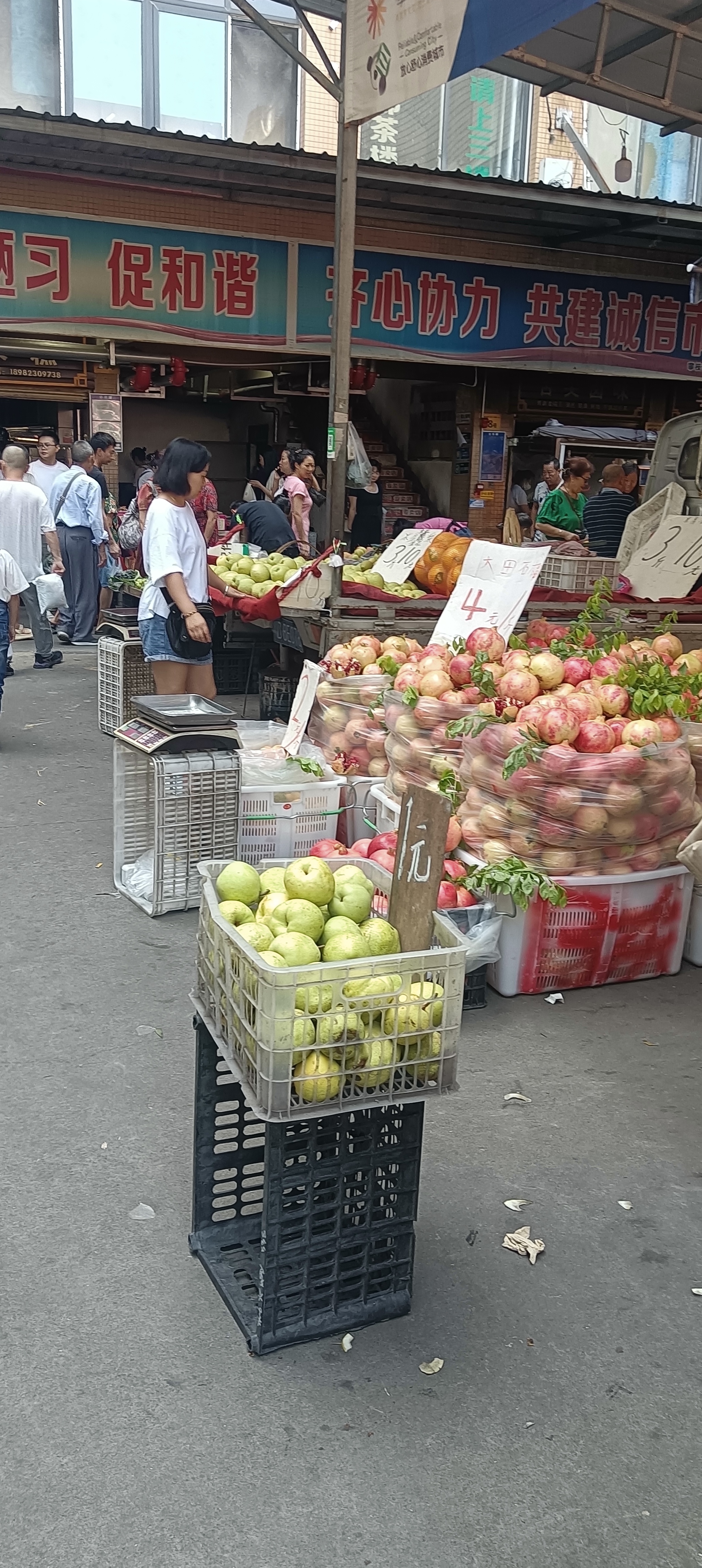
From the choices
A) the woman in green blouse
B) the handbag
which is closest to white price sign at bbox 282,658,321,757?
the handbag

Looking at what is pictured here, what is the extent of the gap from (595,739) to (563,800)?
302 mm

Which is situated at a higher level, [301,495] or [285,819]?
[301,495]

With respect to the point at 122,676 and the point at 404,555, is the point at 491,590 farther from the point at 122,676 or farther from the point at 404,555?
the point at 122,676

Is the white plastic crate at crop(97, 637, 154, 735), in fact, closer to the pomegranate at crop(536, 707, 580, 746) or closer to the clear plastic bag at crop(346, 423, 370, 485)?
the pomegranate at crop(536, 707, 580, 746)

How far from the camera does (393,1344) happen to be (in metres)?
2.87

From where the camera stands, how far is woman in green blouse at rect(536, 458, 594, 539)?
10430 mm

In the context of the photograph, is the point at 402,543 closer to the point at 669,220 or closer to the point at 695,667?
the point at 695,667

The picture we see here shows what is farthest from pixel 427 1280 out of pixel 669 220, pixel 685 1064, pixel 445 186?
pixel 669 220

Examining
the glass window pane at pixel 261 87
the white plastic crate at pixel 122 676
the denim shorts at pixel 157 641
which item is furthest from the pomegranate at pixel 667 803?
the glass window pane at pixel 261 87

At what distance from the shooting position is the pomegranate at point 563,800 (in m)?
4.71

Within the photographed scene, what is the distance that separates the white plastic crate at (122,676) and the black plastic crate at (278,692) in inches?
37.0

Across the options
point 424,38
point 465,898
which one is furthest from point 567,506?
point 465,898

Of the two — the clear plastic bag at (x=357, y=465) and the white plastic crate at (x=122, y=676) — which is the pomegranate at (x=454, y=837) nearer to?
the white plastic crate at (x=122, y=676)

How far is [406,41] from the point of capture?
18.8 ft
